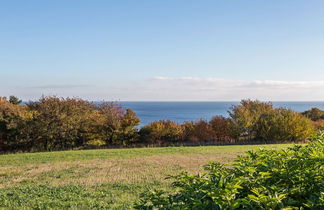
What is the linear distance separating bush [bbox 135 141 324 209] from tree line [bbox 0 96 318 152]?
31.0 metres

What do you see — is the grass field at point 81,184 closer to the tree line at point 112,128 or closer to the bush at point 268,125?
the tree line at point 112,128

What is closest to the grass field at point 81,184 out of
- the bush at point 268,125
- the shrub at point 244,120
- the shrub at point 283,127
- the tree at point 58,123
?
the tree at point 58,123

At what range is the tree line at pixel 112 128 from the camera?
32.7 m

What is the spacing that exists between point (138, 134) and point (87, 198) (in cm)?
2683

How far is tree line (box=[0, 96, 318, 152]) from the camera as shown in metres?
32.7

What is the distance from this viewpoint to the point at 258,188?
2.87 meters

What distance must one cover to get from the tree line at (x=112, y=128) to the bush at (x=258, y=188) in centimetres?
3098

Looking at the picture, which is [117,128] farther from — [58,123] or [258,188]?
[258,188]

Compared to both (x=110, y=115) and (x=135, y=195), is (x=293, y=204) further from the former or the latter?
(x=110, y=115)

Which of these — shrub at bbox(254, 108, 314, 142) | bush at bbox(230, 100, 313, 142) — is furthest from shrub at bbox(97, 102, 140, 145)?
shrub at bbox(254, 108, 314, 142)

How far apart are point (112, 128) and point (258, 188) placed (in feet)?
108

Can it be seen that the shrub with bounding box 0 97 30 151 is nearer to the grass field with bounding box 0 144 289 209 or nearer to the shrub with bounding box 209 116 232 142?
the grass field with bounding box 0 144 289 209

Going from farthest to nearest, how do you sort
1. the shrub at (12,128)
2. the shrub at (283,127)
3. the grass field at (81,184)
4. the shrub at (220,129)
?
1. the shrub at (220,129)
2. the shrub at (283,127)
3. the shrub at (12,128)
4. the grass field at (81,184)

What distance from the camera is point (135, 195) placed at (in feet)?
32.3
